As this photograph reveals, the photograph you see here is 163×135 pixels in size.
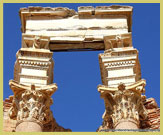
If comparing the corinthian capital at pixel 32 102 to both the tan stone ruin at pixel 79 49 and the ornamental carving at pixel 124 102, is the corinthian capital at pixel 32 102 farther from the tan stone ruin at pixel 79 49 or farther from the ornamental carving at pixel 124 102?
the ornamental carving at pixel 124 102

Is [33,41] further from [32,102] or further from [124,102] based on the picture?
[124,102]

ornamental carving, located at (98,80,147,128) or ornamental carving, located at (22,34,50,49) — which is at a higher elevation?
ornamental carving, located at (22,34,50,49)

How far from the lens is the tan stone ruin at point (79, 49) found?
23375mm

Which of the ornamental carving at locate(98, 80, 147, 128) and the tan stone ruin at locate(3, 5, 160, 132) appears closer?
the ornamental carving at locate(98, 80, 147, 128)

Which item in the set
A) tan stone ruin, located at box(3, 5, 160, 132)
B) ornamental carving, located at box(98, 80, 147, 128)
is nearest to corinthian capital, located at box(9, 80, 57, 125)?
tan stone ruin, located at box(3, 5, 160, 132)

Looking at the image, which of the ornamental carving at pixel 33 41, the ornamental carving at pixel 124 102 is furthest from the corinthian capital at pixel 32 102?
the ornamental carving at pixel 33 41

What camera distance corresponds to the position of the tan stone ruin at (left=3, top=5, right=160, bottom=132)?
23375mm

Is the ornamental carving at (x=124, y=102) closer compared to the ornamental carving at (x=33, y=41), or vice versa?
the ornamental carving at (x=124, y=102)

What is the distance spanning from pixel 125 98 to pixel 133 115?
0.92m

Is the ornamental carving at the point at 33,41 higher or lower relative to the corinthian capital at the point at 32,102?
higher

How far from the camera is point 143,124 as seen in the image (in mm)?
25859

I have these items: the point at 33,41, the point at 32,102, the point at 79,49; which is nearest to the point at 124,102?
the point at 32,102

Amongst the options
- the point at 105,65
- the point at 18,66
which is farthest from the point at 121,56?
the point at 18,66

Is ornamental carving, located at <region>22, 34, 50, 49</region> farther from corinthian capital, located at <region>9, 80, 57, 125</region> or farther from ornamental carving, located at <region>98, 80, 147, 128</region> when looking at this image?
ornamental carving, located at <region>98, 80, 147, 128</region>
